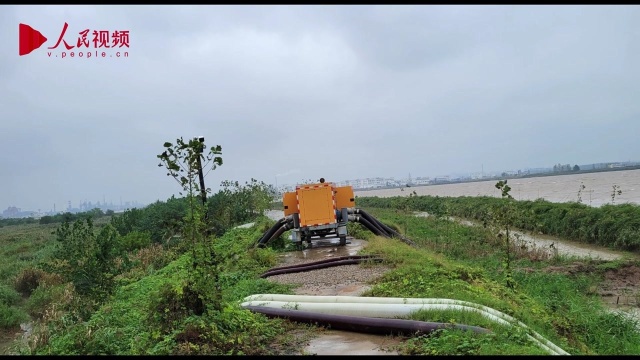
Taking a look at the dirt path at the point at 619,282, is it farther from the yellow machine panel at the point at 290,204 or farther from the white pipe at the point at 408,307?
the yellow machine panel at the point at 290,204

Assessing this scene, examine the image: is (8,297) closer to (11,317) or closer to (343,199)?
(11,317)

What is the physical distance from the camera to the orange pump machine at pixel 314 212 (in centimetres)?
1542

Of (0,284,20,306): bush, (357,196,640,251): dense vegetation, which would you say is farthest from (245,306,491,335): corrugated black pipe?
(0,284,20,306): bush

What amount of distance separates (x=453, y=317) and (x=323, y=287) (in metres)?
3.68

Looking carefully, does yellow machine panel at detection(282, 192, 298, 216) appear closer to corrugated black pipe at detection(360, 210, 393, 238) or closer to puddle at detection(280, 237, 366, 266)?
puddle at detection(280, 237, 366, 266)

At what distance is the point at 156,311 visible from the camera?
5.86 m

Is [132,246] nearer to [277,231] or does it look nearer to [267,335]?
[277,231]

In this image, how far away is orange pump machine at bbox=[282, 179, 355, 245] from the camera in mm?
15422

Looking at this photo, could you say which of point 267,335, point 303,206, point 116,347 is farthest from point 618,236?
point 116,347

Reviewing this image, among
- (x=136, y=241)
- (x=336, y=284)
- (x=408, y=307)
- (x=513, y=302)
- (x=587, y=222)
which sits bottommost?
(x=587, y=222)

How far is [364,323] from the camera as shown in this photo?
5.95m

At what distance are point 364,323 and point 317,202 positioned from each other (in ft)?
31.8

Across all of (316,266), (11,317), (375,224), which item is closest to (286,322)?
(316,266)

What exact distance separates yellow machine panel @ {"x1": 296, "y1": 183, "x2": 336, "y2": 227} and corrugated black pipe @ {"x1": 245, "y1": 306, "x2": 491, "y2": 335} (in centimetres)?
858
